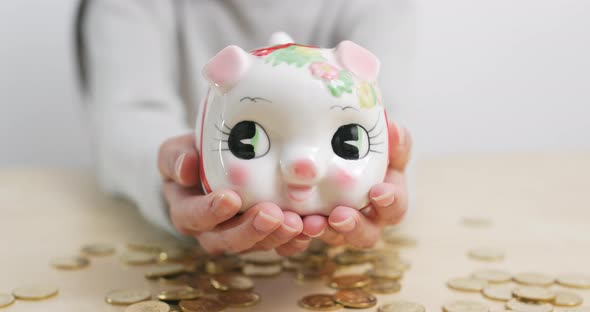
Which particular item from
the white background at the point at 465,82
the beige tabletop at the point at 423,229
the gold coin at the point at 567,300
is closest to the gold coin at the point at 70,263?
the beige tabletop at the point at 423,229

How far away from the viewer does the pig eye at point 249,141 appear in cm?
53

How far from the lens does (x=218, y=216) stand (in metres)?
0.53

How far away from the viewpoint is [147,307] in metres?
0.59

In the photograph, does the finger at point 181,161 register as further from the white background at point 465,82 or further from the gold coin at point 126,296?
the white background at point 465,82

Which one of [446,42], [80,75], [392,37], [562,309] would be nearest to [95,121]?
[80,75]

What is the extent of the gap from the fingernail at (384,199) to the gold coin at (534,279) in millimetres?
205

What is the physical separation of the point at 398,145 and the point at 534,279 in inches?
8.3

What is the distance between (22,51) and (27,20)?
0.08 metres

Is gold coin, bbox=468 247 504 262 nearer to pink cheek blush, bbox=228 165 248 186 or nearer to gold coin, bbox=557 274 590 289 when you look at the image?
gold coin, bbox=557 274 590 289

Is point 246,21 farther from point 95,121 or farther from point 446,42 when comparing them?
point 446,42

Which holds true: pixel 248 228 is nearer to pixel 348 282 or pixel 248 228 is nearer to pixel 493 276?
pixel 348 282

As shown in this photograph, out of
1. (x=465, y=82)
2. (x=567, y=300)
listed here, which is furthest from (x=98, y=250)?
(x=465, y=82)

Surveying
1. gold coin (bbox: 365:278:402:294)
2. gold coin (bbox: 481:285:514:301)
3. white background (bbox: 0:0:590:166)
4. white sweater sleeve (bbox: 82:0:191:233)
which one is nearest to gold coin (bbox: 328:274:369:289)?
gold coin (bbox: 365:278:402:294)

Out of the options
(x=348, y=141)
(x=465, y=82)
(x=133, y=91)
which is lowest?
(x=348, y=141)
